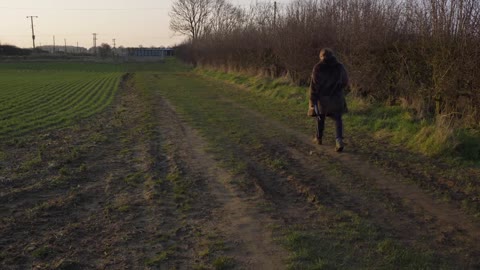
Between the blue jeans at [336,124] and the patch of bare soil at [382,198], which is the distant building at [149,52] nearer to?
the blue jeans at [336,124]

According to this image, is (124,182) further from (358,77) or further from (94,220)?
(358,77)

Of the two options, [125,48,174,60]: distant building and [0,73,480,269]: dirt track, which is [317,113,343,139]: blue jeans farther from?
[125,48,174,60]: distant building

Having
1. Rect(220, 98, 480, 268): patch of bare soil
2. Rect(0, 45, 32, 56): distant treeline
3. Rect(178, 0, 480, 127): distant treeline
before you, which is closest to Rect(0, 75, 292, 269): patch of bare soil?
Rect(220, 98, 480, 268): patch of bare soil

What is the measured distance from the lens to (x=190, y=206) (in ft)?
17.3

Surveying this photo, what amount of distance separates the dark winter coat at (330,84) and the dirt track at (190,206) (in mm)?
791

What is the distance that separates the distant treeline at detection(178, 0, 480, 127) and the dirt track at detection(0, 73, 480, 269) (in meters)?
3.06

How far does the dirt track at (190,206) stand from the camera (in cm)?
404

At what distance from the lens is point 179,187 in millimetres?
5984

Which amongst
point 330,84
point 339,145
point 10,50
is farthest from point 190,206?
point 10,50

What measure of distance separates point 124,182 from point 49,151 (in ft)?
9.28

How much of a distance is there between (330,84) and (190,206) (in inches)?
161

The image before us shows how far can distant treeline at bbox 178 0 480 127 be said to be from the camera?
8859mm

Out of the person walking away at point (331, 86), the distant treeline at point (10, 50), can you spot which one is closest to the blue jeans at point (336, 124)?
the person walking away at point (331, 86)

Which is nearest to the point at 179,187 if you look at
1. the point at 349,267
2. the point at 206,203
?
the point at 206,203
